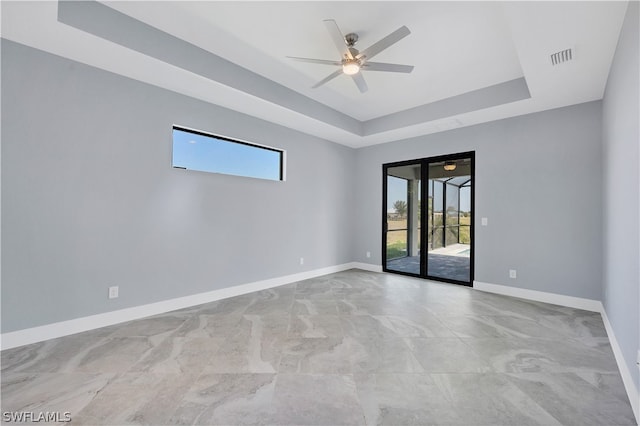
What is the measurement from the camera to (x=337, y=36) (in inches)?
97.0

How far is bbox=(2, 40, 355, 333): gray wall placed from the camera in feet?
8.26

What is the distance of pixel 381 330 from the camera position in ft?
9.51

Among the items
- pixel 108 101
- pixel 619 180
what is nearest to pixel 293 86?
pixel 108 101

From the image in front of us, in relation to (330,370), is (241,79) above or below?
above

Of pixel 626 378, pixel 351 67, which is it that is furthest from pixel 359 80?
pixel 626 378

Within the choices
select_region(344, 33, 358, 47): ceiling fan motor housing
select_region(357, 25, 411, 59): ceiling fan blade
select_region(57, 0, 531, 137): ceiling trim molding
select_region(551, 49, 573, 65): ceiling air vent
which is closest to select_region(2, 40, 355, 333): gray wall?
select_region(57, 0, 531, 137): ceiling trim molding

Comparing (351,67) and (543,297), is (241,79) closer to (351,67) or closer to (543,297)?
(351,67)

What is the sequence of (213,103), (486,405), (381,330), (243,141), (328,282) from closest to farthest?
(486,405), (381,330), (213,103), (243,141), (328,282)

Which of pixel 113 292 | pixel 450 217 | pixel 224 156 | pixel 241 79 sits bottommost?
pixel 113 292

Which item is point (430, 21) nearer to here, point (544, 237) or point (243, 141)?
point (243, 141)

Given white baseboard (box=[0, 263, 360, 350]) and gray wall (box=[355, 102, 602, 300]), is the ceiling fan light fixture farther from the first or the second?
white baseboard (box=[0, 263, 360, 350])

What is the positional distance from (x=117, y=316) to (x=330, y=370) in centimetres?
249

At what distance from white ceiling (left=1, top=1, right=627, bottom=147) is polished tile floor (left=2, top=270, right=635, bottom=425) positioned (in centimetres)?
277

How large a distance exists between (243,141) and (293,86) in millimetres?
1126
